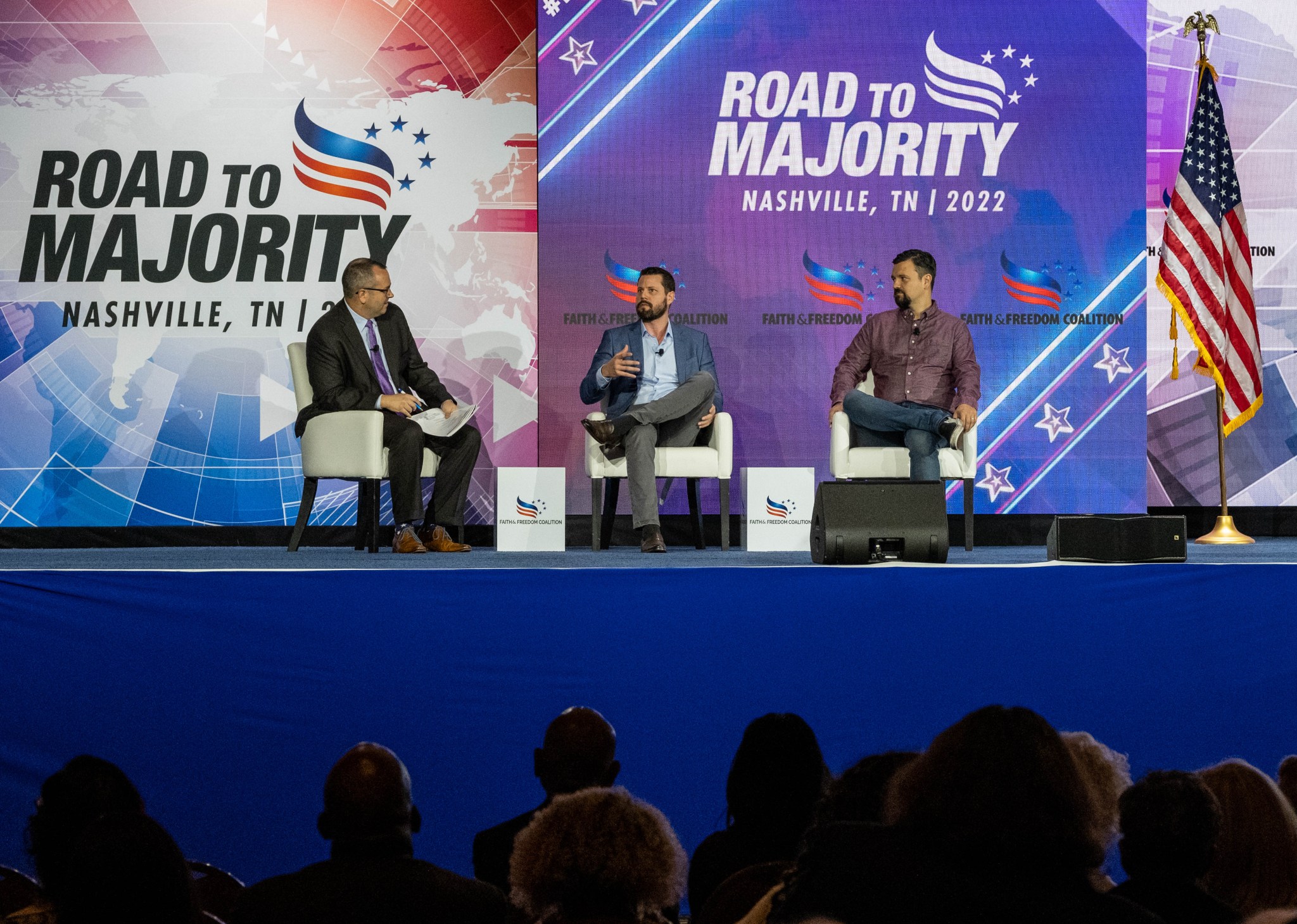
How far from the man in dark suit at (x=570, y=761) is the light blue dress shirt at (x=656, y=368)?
135 inches

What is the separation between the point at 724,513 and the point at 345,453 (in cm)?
166

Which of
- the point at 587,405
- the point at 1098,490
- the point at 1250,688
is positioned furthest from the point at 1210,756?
the point at 587,405

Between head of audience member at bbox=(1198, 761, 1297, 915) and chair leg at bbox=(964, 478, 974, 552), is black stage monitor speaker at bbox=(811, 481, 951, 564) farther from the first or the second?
head of audience member at bbox=(1198, 761, 1297, 915)

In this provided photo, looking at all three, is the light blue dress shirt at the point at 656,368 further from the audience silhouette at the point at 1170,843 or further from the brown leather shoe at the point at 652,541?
the audience silhouette at the point at 1170,843

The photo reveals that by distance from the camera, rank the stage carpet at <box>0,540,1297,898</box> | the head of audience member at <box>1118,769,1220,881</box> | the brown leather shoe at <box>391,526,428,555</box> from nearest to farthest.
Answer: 1. the head of audience member at <box>1118,769,1220,881</box>
2. the stage carpet at <box>0,540,1297,898</box>
3. the brown leather shoe at <box>391,526,428,555</box>

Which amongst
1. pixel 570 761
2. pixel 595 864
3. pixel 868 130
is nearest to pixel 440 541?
pixel 570 761

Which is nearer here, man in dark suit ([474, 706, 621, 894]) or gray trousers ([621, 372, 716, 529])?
man in dark suit ([474, 706, 621, 894])

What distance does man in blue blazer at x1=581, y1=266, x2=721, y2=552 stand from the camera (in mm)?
5090

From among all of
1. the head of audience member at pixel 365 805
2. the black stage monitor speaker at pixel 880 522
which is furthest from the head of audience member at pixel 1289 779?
the black stage monitor speaker at pixel 880 522

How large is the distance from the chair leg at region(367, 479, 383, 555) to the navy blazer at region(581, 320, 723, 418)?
3.39 ft

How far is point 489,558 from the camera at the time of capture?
14.5ft

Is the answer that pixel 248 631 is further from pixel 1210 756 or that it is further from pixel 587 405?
pixel 587 405

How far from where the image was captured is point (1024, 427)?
6.21 metres

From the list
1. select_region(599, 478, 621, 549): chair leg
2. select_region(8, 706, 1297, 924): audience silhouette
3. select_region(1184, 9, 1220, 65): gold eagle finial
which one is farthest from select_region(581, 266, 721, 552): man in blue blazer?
select_region(8, 706, 1297, 924): audience silhouette
